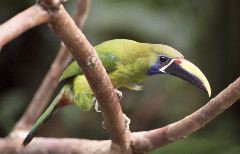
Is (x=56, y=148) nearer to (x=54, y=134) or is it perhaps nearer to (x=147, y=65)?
(x=147, y=65)

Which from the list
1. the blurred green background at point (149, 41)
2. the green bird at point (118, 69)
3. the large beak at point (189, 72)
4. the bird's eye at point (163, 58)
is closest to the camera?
the large beak at point (189, 72)

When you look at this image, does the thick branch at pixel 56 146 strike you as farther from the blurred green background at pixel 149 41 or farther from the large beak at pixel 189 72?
the blurred green background at pixel 149 41

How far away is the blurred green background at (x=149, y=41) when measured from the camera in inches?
90.1

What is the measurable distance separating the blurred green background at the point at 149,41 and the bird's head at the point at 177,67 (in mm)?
1017

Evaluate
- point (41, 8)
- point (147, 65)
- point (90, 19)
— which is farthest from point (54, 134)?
point (41, 8)

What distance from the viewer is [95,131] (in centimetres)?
239

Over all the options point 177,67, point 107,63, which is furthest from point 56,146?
point 177,67

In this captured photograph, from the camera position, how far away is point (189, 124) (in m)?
1.06

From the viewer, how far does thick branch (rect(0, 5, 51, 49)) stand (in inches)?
29.9

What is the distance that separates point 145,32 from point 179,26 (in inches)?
7.1

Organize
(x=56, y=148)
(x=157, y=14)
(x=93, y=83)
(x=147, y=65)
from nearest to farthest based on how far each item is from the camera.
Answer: (x=93, y=83) < (x=147, y=65) < (x=56, y=148) < (x=157, y=14)

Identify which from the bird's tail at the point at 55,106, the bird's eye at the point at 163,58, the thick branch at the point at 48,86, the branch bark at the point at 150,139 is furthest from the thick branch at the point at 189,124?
the thick branch at the point at 48,86

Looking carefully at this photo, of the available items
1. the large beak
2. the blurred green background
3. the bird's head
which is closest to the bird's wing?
the bird's head

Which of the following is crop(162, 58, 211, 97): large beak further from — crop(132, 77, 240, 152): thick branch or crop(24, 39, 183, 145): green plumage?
crop(24, 39, 183, 145): green plumage
